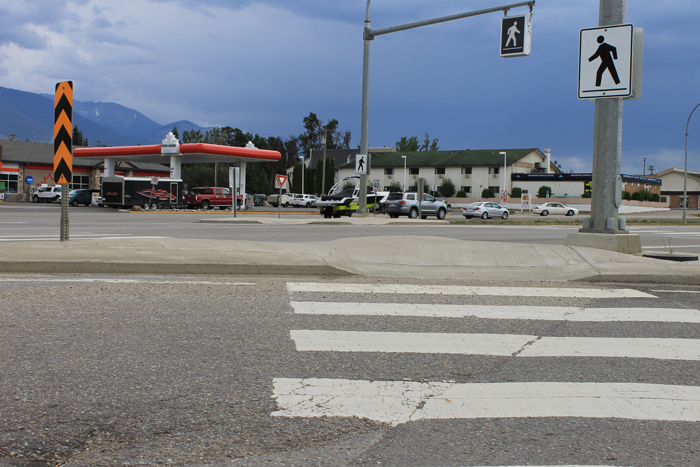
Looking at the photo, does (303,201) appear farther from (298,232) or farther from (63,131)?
(63,131)

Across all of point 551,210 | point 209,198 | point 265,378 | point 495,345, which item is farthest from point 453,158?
point 265,378

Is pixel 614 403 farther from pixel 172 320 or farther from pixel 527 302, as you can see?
pixel 172 320

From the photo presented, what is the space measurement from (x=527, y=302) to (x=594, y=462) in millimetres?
3768

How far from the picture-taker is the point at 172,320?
5465 millimetres

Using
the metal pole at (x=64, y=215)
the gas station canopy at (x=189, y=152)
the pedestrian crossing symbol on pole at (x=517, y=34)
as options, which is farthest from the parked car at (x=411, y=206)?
the metal pole at (x=64, y=215)

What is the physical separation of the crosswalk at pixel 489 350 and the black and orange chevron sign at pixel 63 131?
188 inches

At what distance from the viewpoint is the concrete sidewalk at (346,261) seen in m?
8.45

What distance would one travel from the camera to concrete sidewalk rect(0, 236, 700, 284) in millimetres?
8453

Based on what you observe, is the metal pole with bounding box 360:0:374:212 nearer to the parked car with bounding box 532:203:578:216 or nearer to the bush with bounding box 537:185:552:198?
the parked car with bounding box 532:203:578:216

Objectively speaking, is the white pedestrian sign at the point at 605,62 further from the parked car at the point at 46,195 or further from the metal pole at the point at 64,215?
the parked car at the point at 46,195

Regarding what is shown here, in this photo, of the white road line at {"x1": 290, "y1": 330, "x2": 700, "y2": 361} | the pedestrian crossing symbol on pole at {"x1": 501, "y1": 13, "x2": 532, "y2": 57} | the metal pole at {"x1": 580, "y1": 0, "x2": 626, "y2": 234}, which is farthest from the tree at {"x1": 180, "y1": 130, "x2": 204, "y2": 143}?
the white road line at {"x1": 290, "y1": 330, "x2": 700, "y2": 361}

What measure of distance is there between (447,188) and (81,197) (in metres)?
42.8

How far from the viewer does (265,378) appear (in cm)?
405

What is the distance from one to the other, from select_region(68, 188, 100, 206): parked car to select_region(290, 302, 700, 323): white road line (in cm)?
5102
